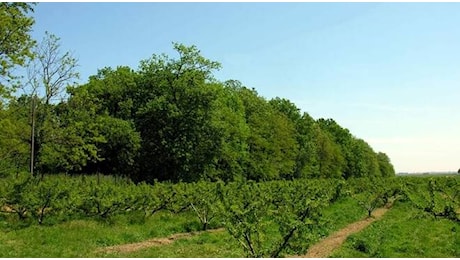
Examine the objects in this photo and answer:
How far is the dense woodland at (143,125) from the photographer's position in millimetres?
30047

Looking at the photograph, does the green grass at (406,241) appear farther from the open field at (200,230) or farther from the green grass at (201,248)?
the green grass at (201,248)

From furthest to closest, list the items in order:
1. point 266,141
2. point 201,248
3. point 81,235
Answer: point 266,141
point 81,235
point 201,248

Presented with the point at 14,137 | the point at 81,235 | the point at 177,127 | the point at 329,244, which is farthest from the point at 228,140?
the point at 81,235

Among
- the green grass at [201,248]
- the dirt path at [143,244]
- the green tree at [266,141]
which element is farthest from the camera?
the green tree at [266,141]

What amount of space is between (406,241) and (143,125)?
30.8m

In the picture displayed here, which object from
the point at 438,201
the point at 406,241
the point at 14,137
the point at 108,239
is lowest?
the point at 406,241

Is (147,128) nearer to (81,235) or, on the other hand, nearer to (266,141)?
(266,141)

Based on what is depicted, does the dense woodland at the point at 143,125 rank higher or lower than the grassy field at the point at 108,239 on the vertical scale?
higher

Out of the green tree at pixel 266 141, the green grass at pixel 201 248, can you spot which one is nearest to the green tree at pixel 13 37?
the green grass at pixel 201 248

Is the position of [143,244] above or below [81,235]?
below

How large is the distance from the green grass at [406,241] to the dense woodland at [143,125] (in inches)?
720

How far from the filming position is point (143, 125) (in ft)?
147

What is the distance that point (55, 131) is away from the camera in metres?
31.4

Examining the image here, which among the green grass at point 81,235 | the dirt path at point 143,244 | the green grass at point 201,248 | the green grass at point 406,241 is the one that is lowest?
the green grass at point 406,241
